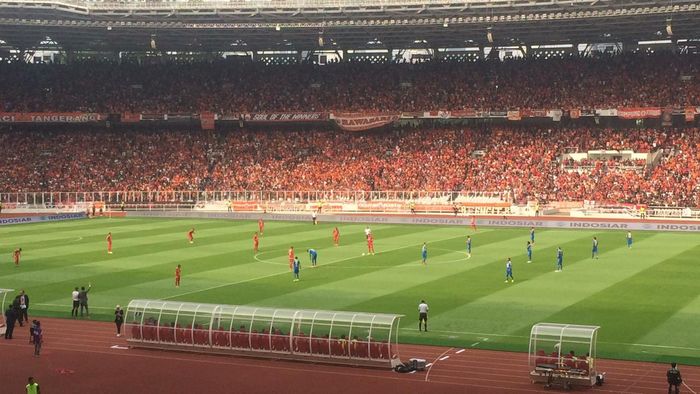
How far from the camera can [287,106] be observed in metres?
99.1

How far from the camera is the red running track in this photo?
85.5ft

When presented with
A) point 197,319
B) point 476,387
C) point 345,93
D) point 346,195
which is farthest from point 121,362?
point 345,93

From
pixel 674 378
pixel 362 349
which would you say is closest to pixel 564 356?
pixel 674 378

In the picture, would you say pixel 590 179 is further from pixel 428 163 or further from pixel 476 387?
pixel 476 387

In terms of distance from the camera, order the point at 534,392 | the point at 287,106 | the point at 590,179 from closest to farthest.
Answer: the point at 534,392
the point at 590,179
the point at 287,106

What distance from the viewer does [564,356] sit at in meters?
26.3

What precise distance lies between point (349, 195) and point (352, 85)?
16.8 meters

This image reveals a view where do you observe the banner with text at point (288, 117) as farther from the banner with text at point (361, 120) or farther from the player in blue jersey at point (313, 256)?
the player in blue jersey at point (313, 256)

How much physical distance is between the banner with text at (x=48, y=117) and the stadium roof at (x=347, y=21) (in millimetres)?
7104

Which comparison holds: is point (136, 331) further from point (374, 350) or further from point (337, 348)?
point (374, 350)

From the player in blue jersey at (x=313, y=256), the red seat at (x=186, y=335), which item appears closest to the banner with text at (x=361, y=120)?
the player in blue jersey at (x=313, y=256)

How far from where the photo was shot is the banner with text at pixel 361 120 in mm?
95438

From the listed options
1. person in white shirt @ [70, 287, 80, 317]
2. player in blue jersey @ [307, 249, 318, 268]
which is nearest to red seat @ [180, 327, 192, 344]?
person in white shirt @ [70, 287, 80, 317]

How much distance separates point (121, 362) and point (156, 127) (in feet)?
247
